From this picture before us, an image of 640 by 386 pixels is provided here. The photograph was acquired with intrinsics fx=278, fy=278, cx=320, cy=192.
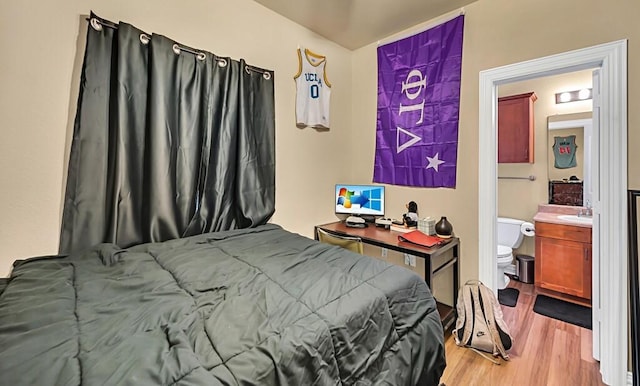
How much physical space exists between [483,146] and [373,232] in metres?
1.13

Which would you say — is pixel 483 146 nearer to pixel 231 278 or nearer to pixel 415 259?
pixel 415 259

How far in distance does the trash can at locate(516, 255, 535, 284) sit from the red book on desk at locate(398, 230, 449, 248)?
1685 mm

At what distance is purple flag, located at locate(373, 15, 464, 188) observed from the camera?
2.35 meters

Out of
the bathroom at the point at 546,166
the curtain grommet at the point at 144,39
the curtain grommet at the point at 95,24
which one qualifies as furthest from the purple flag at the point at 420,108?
the curtain grommet at the point at 95,24

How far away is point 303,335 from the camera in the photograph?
83 cm

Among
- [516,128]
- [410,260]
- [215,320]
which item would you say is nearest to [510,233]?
[516,128]

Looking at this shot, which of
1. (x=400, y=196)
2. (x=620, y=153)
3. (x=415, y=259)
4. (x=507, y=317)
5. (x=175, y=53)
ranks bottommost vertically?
(x=507, y=317)

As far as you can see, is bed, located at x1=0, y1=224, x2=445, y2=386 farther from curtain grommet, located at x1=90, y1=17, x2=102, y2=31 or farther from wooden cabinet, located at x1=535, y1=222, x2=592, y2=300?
wooden cabinet, located at x1=535, y1=222, x2=592, y2=300

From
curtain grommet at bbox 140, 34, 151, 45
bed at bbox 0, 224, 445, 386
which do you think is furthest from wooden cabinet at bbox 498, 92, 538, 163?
curtain grommet at bbox 140, 34, 151, 45

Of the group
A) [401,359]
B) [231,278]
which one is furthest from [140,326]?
[401,359]

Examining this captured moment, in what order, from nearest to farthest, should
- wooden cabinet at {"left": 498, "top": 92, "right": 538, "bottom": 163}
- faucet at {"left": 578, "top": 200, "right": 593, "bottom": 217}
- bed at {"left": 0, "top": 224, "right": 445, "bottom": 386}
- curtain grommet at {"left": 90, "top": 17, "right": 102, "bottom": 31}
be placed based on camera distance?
bed at {"left": 0, "top": 224, "right": 445, "bottom": 386}, curtain grommet at {"left": 90, "top": 17, "right": 102, "bottom": 31}, faucet at {"left": 578, "top": 200, "right": 593, "bottom": 217}, wooden cabinet at {"left": 498, "top": 92, "right": 538, "bottom": 163}

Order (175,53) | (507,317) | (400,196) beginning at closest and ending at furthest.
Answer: (175,53) → (507,317) → (400,196)

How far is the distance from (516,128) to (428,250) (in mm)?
2385

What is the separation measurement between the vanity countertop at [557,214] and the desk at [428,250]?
131 cm
